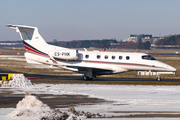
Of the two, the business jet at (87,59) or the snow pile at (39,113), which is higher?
the business jet at (87,59)

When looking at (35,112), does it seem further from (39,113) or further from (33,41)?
(33,41)

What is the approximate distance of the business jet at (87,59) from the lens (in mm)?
27812

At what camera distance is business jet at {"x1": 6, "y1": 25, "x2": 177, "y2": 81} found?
27.8m

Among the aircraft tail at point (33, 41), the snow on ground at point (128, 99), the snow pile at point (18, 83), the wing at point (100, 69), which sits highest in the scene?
the aircraft tail at point (33, 41)

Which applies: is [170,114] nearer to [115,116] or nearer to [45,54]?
[115,116]

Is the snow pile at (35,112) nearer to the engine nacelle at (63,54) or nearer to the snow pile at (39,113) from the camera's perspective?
the snow pile at (39,113)

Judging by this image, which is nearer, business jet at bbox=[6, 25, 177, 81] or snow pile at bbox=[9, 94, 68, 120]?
snow pile at bbox=[9, 94, 68, 120]

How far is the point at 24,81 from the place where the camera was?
22.4 m

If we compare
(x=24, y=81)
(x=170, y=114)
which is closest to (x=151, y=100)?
(x=170, y=114)

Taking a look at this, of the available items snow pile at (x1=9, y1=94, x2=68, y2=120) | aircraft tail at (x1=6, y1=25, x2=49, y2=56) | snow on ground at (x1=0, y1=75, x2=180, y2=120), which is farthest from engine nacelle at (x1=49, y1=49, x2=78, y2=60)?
snow pile at (x1=9, y1=94, x2=68, y2=120)

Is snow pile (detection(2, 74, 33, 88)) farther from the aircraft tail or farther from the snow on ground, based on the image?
the aircraft tail

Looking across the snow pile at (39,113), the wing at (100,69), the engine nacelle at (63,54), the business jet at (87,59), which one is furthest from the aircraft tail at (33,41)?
the snow pile at (39,113)

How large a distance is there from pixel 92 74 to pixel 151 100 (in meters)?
12.2

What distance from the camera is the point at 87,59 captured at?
28031mm
